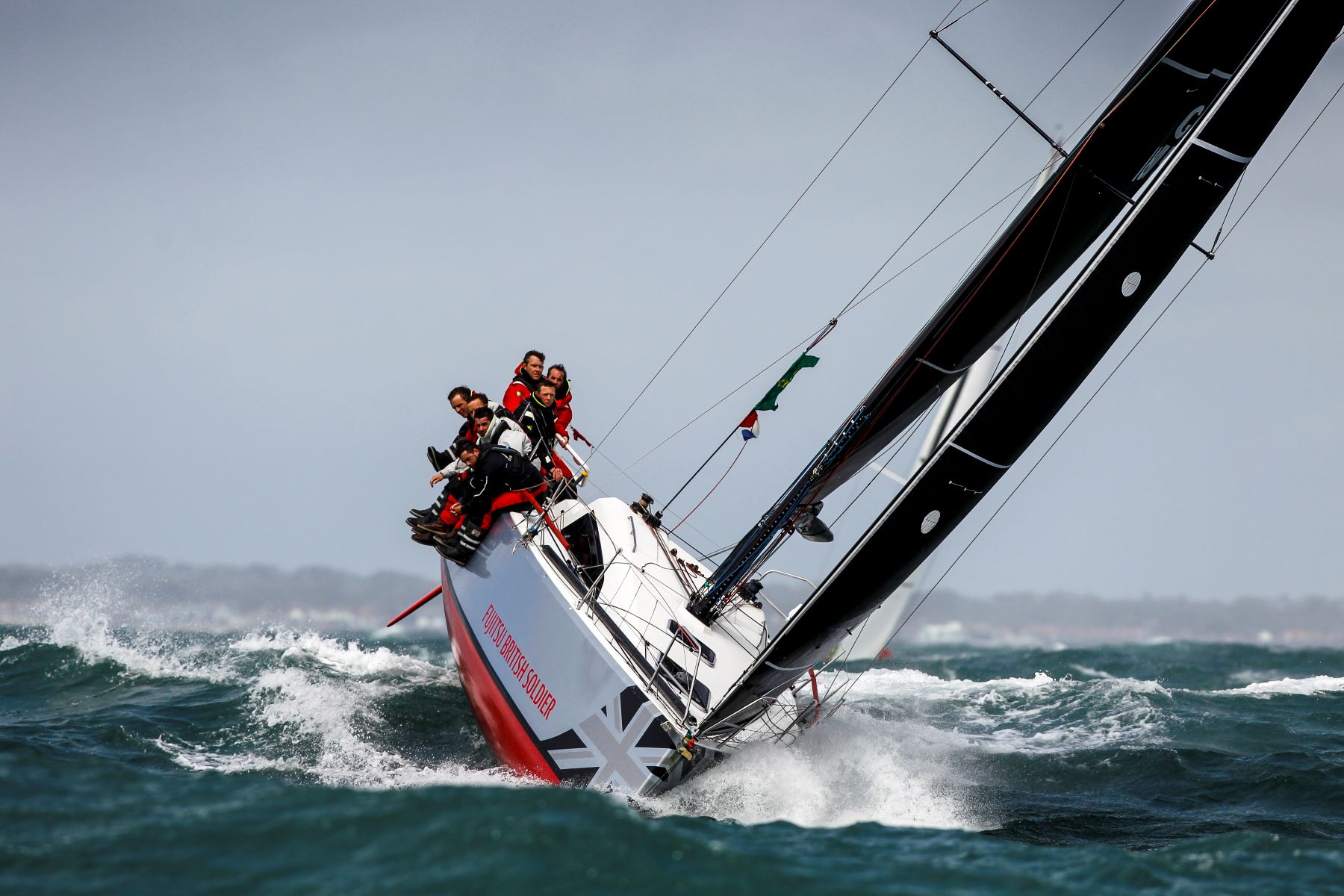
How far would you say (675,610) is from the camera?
23.9 ft

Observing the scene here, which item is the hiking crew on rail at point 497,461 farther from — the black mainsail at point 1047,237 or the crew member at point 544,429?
the black mainsail at point 1047,237

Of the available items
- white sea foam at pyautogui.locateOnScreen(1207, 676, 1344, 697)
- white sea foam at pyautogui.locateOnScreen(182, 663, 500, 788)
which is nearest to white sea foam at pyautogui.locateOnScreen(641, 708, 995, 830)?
white sea foam at pyautogui.locateOnScreen(182, 663, 500, 788)

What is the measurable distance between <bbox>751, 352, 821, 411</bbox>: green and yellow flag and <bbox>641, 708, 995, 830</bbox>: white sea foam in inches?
90.2

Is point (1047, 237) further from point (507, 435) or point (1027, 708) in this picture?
point (1027, 708)

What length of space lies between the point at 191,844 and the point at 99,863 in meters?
0.35

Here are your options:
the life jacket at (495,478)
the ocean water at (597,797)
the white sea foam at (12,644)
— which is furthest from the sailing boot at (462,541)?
the white sea foam at (12,644)

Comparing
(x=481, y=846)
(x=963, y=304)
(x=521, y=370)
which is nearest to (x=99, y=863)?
(x=481, y=846)

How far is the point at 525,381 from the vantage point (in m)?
8.23

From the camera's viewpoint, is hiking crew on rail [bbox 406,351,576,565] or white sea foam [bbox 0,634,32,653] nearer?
hiking crew on rail [bbox 406,351,576,565]

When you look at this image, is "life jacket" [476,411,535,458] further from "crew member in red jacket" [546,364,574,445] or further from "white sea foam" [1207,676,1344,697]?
"white sea foam" [1207,676,1344,697]

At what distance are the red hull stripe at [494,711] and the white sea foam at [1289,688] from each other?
9600 mm

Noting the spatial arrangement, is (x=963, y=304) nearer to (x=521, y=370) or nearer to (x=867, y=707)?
(x=521, y=370)

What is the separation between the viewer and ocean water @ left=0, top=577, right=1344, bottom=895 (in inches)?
170

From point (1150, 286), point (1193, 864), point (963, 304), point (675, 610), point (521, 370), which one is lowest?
point (675, 610)
